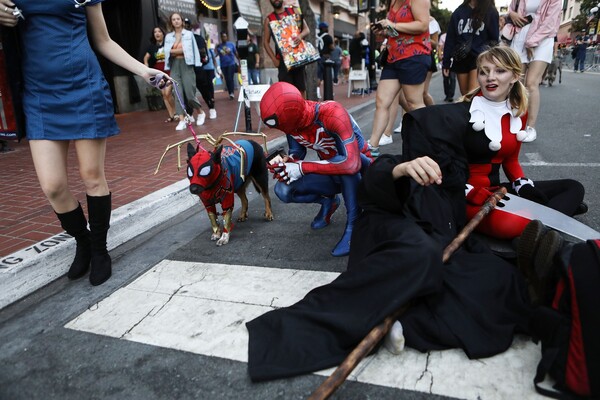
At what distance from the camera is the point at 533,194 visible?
2811 mm

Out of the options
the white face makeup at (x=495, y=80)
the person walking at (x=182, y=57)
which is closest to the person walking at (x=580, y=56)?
the person walking at (x=182, y=57)

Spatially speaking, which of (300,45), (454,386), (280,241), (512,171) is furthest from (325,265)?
(300,45)

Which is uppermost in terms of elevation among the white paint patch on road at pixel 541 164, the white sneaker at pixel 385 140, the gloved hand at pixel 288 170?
the gloved hand at pixel 288 170

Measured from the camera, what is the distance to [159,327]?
2174 mm

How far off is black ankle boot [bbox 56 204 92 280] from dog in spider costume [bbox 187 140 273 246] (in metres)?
Result: 0.70

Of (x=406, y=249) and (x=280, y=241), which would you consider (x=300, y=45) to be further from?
(x=406, y=249)

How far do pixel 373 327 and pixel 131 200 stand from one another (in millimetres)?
2840

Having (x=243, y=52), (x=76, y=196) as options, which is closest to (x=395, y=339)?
(x=76, y=196)

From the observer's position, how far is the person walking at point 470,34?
4864 mm

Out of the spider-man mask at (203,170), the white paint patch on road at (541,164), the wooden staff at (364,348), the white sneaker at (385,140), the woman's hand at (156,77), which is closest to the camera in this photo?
the wooden staff at (364,348)

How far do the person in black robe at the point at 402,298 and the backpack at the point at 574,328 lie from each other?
0.17 metres

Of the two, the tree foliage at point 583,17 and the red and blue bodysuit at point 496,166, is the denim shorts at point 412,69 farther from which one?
the tree foliage at point 583,17

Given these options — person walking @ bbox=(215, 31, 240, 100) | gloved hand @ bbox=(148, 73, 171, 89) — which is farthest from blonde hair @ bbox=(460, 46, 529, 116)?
person walking @ bbox=(215, 31, 240, 100)

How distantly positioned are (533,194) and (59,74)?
291 centimetres
